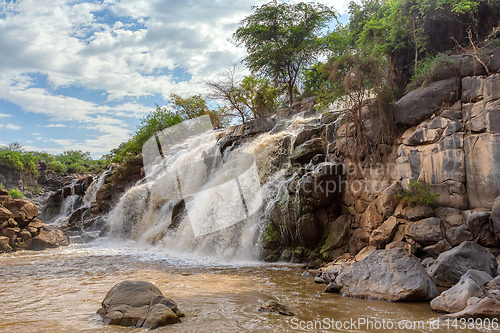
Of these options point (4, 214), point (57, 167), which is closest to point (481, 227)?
point (4, 214)

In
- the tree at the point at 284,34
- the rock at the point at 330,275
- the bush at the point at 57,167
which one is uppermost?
the tree at the point at 284,34

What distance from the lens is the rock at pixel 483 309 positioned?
409cm

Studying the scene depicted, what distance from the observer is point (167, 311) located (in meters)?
4.37

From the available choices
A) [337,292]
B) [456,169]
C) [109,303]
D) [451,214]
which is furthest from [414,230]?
[109,303]

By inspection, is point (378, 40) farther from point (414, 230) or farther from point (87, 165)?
point (87, 165)

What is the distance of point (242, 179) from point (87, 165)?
37.1m

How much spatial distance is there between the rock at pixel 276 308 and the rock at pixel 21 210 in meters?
12.2

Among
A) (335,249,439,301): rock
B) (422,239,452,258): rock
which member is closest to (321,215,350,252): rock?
(422,239,452,258): rock

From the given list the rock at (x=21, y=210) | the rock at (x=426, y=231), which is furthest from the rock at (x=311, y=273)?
the rock at (x=21, y=210)

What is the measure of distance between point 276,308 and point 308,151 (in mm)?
6556

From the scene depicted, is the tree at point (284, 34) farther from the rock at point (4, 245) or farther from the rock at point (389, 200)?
the rock at point (4, 245)

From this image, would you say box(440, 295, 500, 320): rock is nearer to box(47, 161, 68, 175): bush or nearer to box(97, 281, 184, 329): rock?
box(97, 281, 184, 329): rock

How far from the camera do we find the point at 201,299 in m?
5.56

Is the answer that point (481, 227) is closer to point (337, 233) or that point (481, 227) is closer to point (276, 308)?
point (337, 233)
